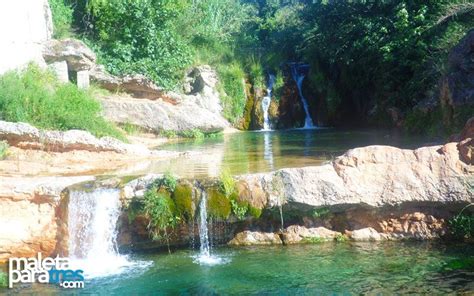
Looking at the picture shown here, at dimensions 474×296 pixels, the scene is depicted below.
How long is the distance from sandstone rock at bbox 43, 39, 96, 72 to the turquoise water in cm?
1144

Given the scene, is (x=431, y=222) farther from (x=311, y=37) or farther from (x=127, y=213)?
(x=311, y=37)

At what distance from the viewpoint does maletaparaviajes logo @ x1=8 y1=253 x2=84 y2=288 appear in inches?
302

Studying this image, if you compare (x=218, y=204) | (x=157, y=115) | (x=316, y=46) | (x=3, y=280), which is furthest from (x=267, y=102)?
(x=3, y=280)

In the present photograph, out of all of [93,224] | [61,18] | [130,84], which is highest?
[61,18]

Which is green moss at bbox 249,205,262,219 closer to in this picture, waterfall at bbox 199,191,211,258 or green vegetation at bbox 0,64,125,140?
waterfall at bbox 199,191,211,258

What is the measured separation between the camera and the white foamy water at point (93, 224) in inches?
342

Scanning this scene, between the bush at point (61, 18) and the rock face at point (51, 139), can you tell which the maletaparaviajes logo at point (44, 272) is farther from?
the bush at point (61, 18)

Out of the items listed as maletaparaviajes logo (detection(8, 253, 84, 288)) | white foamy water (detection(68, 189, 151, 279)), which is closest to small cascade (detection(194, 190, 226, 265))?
white foamy water (detection(68, 189, 151, 279))

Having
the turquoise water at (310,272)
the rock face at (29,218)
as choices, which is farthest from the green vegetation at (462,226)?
the rock face at (29,218)

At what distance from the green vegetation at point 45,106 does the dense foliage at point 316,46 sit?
563 cm

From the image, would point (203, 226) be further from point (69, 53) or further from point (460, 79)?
point (69, 53)

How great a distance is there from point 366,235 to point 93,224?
4547mm

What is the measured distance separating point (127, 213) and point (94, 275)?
1243mm

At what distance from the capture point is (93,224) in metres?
8.73
